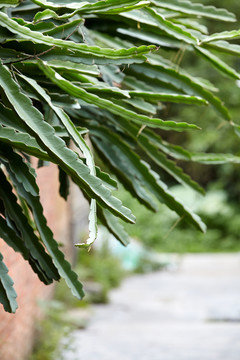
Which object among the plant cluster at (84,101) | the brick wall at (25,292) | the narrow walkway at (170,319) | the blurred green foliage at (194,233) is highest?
the plant cluster at (84,101)

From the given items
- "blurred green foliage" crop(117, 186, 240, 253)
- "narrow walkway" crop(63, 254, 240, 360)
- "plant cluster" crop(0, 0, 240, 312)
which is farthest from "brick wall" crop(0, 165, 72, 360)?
"blurred green foliage" crop(117, 186, 240, 253)

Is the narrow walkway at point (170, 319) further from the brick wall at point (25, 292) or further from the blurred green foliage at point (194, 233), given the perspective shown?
the blurred green foliage at point (194, 233)

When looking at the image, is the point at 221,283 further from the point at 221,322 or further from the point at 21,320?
the point at 21,320

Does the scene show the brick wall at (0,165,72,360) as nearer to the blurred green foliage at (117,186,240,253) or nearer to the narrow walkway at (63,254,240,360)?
the narrow walkway at (63,254,240,360)

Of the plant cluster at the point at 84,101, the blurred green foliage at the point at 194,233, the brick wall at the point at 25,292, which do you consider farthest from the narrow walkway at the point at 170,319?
the blurred green foliage at the point at 194,233

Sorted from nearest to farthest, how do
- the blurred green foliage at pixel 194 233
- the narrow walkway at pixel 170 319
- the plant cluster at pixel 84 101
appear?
1. the plant cluster at pixel 84 101
2. the narrow walkway at pixel 170 319
3. the blurred green foliage at pixel 194 233

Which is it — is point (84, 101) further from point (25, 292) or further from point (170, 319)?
point (170, 319)

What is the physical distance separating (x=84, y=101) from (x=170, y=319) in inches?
184

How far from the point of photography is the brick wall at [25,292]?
11.5 feet

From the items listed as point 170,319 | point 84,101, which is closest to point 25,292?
point 84,101

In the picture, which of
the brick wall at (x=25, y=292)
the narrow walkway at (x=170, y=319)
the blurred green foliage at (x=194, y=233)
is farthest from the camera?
the blurred green foliage at (x=194, y=233)

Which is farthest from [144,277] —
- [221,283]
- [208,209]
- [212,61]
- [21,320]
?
[212,61]

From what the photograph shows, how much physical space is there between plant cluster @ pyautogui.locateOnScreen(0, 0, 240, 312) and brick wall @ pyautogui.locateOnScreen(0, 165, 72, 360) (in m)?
1.09

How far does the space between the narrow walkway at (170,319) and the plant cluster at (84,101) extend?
186 centimetres
